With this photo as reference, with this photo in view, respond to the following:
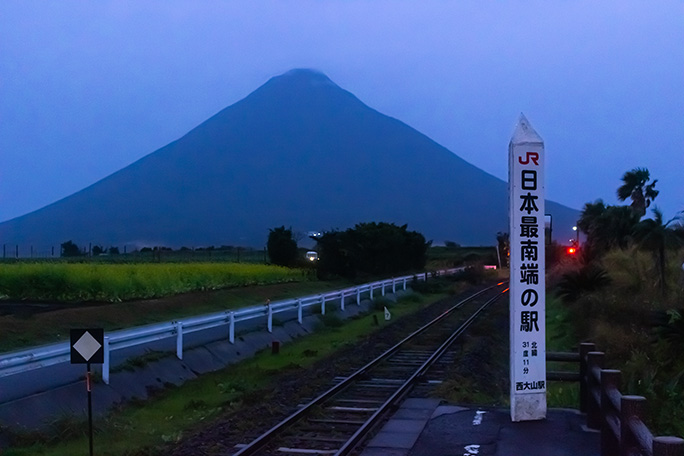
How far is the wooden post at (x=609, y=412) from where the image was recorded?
7.11 metres

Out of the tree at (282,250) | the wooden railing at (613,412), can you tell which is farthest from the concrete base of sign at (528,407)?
the tree at (282,250)

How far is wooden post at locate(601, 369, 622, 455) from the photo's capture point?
7109 mm

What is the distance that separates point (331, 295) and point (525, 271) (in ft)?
55.1

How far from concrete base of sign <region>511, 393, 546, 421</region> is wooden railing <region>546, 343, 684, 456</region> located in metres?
0.55

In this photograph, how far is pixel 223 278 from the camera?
3525cm

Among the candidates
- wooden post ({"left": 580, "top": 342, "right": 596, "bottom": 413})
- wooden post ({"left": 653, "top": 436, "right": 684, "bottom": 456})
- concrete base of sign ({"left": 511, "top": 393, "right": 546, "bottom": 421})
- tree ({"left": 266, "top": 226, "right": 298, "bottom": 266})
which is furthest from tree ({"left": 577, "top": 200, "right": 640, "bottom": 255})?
wooden post ({"left": 653, "top": 436, "right": 684, "bottom": 456})

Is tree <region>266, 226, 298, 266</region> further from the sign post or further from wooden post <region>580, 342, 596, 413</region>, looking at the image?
the sign post

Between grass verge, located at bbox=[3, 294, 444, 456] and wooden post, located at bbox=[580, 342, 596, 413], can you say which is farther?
wooden post, located at bbox=[580, 342, 596, 413]

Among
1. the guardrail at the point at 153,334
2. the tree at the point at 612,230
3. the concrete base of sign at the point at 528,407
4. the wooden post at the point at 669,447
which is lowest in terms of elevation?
the concrete base of sign at the point at 528,407

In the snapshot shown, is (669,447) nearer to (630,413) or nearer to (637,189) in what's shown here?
(630,413)

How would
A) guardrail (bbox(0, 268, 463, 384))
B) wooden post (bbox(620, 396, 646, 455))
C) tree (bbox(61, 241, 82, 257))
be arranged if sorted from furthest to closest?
tree (bbox(61, 241, 82, 257)), guardrail (bbox(0, 268, 463, 384)), wooden post (bbox(620, 396, 646, 455))

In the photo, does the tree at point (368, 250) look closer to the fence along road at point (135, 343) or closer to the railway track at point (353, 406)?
the fence along road at point (135, 343)

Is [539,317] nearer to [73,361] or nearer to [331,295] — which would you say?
[73,361]

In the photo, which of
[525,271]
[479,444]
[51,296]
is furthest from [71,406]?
[51,296]
